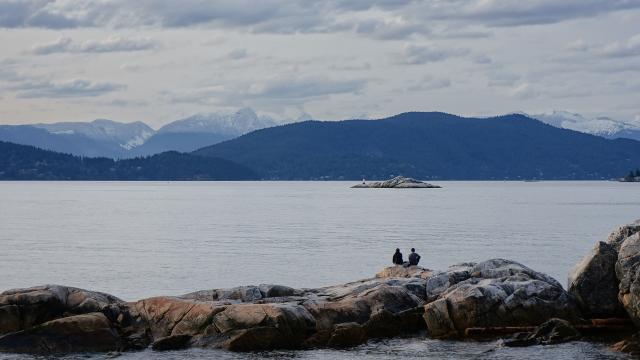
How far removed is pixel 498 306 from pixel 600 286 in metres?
4.94

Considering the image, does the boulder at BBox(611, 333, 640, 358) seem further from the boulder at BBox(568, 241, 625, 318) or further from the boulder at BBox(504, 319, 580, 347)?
the boulder at BBox(568, 241, 625, 318)

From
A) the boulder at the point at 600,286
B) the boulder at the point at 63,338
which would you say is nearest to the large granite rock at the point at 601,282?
the boulder at the point at 600,286

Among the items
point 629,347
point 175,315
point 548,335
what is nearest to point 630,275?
point 629,347

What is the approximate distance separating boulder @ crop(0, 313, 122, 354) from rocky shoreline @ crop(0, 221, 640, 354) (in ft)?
0.14

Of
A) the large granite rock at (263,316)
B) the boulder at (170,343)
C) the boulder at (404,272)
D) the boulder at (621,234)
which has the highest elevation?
the boulder at (621,234)

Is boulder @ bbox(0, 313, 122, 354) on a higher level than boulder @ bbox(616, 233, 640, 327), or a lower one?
lower

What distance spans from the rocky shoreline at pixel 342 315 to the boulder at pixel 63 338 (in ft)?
0.14

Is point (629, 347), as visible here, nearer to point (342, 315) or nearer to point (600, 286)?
point (600, 286)

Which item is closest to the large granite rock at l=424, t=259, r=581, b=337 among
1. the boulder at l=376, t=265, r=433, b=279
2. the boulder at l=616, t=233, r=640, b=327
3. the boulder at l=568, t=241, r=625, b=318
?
the boulder at l=568, t=241, r=625, b=318

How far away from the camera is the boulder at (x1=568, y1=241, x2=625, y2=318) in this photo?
40944 mm

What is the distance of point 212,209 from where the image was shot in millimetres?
173625

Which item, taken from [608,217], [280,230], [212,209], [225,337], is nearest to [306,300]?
[225,337]

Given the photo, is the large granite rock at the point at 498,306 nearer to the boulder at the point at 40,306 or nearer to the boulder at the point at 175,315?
the boulder at the point at 175,315

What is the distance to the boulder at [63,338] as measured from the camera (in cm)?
3778
